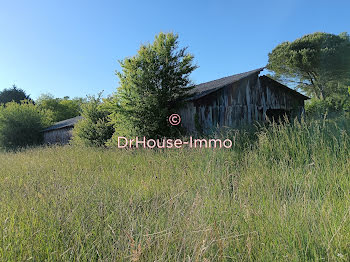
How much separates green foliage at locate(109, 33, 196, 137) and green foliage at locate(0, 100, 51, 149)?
15462 mm

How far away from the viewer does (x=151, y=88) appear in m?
9.27

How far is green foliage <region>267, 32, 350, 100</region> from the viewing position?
25.4 m

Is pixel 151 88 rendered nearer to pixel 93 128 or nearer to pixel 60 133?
pixel 93 128

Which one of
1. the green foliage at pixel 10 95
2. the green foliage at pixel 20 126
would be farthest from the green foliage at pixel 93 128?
the green foliage at pixel 10 95

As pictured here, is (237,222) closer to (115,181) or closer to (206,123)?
(115,181)

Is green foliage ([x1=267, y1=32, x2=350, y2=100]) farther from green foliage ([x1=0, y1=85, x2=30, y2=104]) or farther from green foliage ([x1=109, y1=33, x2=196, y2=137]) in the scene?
green foliage ([x1=0, y1=85, x2=30, y2=104])

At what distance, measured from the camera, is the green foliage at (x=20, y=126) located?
63.9ft

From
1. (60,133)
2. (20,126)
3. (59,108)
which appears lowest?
(60,133)

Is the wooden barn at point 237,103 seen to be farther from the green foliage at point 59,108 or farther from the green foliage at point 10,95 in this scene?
the green foliage at point 10,95

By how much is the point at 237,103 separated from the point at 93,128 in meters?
8.21

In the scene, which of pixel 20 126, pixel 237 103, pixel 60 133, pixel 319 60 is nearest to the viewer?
pixel 237 103

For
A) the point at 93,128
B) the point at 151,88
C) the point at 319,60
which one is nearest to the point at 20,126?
the point at 93,128

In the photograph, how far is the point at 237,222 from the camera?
2.19m

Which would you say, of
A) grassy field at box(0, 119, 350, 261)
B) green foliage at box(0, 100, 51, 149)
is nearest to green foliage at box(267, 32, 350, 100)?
grassy field at box(0, 119, 350, 261)
